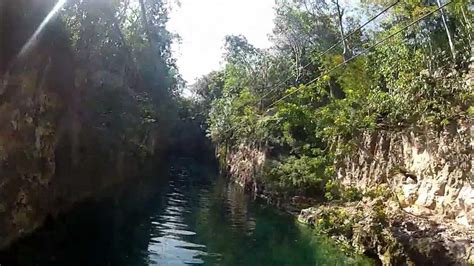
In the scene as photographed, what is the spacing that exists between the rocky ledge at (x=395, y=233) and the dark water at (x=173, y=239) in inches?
29.9

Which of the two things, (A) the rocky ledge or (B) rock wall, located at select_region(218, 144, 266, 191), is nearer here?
(A) the rocky ledge

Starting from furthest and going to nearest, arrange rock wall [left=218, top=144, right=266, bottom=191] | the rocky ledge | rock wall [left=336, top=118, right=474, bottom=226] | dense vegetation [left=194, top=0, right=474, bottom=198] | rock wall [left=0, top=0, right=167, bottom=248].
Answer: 1. rock wall [left=218, top=144, right=266, bottom=191]
2. dense vegetation [left=194, top=0, right=474, bottom=198]
3. rock wall [left=336, top=118, right=474, bottom=226]
4. the rocky ledge
5. rock wall [left=0, top=0, right=167, bottom=248]

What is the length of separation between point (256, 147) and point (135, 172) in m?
8.38

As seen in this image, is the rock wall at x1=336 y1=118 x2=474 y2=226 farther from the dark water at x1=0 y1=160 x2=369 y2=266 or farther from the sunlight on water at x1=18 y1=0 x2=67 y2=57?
the sunlight on water at x1=18 y1=0 x2=67 y2=57

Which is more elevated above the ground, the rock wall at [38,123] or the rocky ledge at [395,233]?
the rock wall at [38,123]

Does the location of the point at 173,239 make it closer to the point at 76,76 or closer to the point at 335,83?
the point at 76,76

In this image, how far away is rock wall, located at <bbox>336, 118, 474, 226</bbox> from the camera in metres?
14.0

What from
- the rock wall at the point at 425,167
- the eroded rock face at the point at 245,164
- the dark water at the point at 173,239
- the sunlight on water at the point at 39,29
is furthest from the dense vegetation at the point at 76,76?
the rock wall at the point at 425,167

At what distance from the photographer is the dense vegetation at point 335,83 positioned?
1692 centimetres

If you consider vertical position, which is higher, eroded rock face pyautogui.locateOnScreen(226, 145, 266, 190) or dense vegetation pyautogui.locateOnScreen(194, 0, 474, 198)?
dense vegetation pyautogui.locateOnScreen(194, 0, 474, 198)

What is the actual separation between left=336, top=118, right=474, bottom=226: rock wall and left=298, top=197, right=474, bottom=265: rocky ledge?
565 mm

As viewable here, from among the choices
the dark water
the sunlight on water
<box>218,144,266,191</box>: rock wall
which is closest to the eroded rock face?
<box>218,144,266,191</box>: rock wall

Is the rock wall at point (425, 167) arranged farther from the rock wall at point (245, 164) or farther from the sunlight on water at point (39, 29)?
the sunlight on water at point (39, 29)

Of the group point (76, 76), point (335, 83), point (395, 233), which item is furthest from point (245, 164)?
point (395, 233)
